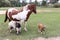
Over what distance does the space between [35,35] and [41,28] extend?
53 centimetres

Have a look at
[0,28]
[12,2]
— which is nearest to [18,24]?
[0,28]

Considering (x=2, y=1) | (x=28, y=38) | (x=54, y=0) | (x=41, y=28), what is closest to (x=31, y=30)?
(x=41, y=28)

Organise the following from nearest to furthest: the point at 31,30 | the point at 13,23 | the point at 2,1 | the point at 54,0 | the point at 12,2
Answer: the point at 13,23
the point at 31,30
the point at 2,1
the point at 12,2
the point at 54,0

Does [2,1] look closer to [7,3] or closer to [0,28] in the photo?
[7,3]

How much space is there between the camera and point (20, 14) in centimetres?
1081

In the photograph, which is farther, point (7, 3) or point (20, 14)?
point (7, 3)

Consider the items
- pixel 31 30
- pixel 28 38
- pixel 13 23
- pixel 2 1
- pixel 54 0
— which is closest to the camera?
pixel 28 38

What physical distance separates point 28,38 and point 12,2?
86.7 ft

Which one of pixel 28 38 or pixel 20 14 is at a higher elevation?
pixel 20 14

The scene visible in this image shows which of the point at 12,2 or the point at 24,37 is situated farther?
the point at 12,2

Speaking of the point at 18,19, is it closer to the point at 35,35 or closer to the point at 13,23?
the point at 13,23

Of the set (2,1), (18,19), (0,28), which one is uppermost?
(18,19)

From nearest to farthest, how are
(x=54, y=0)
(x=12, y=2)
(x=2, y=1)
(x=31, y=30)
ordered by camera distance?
1. (x=31, y=30)
2. (x=2, y=1)
3. (x=12, y=2)
4. (x=54, y=0)

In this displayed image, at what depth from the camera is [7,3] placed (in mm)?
33375
